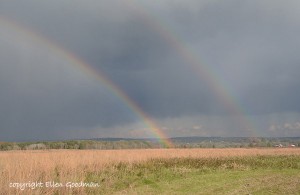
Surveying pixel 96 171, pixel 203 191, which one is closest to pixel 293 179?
pixel 203 191

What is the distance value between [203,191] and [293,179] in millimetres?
5076

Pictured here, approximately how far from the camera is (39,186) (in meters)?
13.9

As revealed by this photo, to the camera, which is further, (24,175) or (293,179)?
(293,179)

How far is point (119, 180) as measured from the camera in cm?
1830

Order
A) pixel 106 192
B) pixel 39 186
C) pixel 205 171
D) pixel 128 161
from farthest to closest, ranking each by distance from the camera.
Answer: pixel 128 161 → pixel 205 171 → pixel 106 192 → pixel 39 186

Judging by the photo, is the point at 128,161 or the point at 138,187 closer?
the point at 138,187

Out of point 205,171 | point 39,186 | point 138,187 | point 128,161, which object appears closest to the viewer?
point 39,186

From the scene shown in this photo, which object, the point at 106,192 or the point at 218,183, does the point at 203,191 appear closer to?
the point at 218,183

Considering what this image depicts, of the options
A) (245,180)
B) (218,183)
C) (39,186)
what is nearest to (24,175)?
(39,186)

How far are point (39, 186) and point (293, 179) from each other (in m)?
11.3

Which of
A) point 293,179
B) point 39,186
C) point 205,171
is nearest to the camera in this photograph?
point 39,186

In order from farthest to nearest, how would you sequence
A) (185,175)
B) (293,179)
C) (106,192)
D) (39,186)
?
1. (185,175)
2. (293,179)
3. (106,192)
4. (39,186)

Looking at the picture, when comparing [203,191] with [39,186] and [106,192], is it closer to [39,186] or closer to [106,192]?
[106,192]

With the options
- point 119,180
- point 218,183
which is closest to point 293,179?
point 218,183
